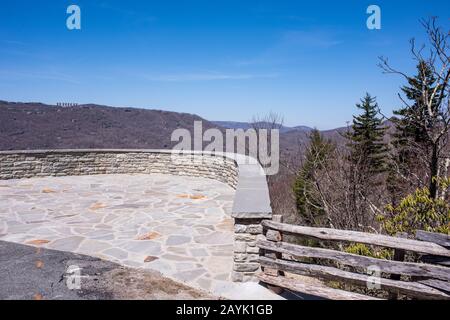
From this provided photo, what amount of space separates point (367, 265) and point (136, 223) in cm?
428

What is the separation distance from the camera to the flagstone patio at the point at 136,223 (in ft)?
13.5

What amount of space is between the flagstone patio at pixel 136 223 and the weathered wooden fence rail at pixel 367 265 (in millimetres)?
686

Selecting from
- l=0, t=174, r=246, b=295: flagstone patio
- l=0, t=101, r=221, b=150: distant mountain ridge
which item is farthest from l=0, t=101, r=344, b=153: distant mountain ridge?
l=0, t=174, r=246, b=295: flagstone patio

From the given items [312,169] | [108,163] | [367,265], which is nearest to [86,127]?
[108,163]

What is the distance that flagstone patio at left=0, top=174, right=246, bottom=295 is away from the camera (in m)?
4.11

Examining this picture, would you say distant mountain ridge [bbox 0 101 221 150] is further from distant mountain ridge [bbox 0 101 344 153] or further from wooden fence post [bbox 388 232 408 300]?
wooden fence post [bbox 388 232 408 300]

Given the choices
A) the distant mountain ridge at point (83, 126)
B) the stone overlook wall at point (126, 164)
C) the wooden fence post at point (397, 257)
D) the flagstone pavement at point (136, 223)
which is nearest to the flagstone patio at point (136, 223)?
the flagstone pavement at point (136, 223)

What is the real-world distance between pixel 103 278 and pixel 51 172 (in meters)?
8.76

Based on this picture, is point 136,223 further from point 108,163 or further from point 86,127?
point 86,127

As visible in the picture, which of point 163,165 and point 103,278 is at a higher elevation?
point 163,165

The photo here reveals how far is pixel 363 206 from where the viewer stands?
7113 millimetres

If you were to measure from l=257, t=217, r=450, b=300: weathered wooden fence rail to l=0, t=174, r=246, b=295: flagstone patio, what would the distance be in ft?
2.25
